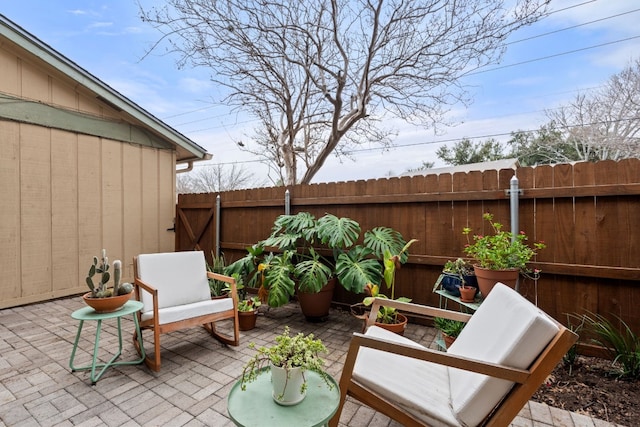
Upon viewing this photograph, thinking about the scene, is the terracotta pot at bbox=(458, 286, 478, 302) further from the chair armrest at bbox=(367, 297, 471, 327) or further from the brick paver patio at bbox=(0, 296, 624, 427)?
the brick paver patio at bbox=(0, 296, 624, 427)

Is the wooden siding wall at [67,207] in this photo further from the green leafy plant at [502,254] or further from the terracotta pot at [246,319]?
the green leafy plant at [502,254]

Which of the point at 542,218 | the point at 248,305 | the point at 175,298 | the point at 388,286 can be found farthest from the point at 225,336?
the point at 542,218

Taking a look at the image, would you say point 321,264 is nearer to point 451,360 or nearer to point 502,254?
point 502,254

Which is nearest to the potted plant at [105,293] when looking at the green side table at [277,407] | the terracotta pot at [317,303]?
the green side table at [277,407]

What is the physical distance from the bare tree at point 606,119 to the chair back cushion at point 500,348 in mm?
12193

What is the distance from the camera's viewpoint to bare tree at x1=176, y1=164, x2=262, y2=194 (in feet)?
58.3

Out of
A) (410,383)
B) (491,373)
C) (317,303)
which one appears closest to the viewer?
(491,373)

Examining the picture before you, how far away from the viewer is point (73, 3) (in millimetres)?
4766

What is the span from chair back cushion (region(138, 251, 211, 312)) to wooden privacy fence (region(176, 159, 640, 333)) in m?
1.81

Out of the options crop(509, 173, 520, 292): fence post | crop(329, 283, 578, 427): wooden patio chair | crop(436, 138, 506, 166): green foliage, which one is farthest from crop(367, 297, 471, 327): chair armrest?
crop(436, 138, 506, 166): green foliage

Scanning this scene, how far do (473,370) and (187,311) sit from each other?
7.60 feet

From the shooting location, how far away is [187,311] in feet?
8.95

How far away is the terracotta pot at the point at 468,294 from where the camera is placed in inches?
104

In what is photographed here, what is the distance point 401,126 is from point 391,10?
2.40 meters
